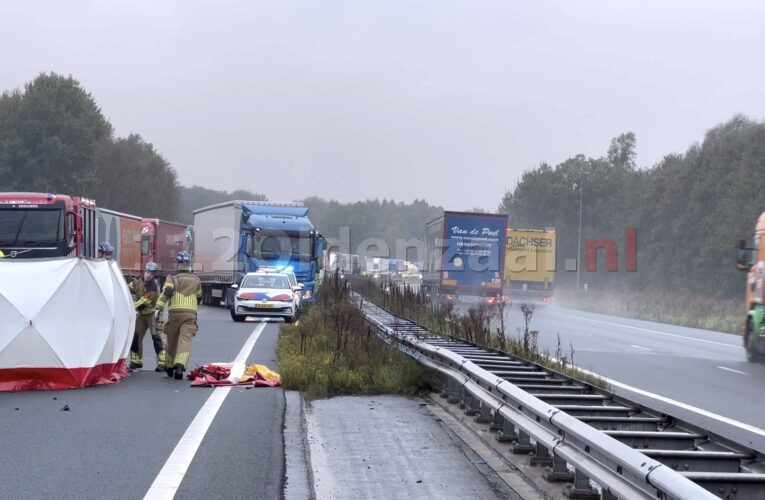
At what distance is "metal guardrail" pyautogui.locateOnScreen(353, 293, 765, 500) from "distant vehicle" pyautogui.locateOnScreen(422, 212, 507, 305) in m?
28.6

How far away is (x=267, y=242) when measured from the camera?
4156cm

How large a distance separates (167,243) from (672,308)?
23297 millimetres

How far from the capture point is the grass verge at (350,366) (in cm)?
1426

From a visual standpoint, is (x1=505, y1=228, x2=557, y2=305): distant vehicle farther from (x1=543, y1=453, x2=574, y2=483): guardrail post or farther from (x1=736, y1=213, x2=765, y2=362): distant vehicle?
(x1=543, y1=453, x2=574, y2=483): guardrail post

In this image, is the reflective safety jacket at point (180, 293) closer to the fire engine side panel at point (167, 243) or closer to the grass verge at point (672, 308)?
the grass verge at point (672, 308)

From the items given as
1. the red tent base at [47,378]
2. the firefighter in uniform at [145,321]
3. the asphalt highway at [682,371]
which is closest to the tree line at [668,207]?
the asphalt highway at [682,371]

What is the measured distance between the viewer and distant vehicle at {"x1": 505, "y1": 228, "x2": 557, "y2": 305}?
48688 mm

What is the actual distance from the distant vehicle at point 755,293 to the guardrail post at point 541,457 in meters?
13.6

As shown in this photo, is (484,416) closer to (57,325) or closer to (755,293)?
(57,325)

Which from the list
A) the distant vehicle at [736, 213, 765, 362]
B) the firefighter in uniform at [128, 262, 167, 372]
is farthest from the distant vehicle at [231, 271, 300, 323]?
the firefighter in uniform at [128, 262, 167, 372]

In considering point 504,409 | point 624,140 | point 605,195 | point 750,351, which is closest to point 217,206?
point 750,351

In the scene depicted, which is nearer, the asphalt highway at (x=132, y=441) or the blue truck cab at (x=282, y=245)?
the asphalt highway at (x=132, y=441)

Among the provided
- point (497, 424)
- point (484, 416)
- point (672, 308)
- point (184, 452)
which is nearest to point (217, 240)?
point (672, 308)

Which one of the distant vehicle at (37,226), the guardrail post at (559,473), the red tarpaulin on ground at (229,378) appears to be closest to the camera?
the guardrail post at (559,473)
